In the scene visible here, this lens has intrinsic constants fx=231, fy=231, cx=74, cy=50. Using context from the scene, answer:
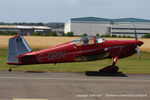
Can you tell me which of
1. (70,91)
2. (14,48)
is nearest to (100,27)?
(14,48)

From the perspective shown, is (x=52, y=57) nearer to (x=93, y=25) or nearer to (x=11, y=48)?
(x=11, y=48)

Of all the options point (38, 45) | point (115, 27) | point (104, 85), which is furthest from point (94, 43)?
point (115, 27)

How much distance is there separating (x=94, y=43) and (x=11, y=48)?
5.08m

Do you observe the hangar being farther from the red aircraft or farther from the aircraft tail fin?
the aircraft tail fin

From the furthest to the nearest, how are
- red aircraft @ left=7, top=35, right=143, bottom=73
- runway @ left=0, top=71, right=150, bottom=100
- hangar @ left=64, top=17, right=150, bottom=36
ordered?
hangar @ left=64, top=17, right=150, bottom=36 < red aircraft @ left=7, top=35, right=143, bottom=73 < runway @ left=0, top=71, right=150, bottom=100

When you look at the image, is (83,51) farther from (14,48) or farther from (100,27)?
(100,27)

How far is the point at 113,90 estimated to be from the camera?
9680mm

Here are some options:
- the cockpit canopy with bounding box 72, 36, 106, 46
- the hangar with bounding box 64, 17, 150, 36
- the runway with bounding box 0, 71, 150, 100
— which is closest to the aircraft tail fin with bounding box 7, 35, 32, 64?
the runway with bounding box 0, 71, 150, 100

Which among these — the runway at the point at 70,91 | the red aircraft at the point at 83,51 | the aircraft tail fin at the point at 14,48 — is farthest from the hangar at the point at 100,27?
the runway at the point at 70,91

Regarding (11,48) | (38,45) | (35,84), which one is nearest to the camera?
(35,84)

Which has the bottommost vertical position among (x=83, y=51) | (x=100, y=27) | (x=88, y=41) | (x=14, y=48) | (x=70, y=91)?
(x=70, y=91)

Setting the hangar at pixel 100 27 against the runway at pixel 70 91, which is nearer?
the runway at pixel 70 91

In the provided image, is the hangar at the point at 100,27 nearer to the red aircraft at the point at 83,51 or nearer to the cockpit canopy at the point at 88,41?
the red aircraft at the point at 83,51

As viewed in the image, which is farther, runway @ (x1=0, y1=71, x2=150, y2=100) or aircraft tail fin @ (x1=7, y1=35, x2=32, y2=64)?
aircraft tail fin @ (x1=7, y1=35, x2=32, y2=64)
